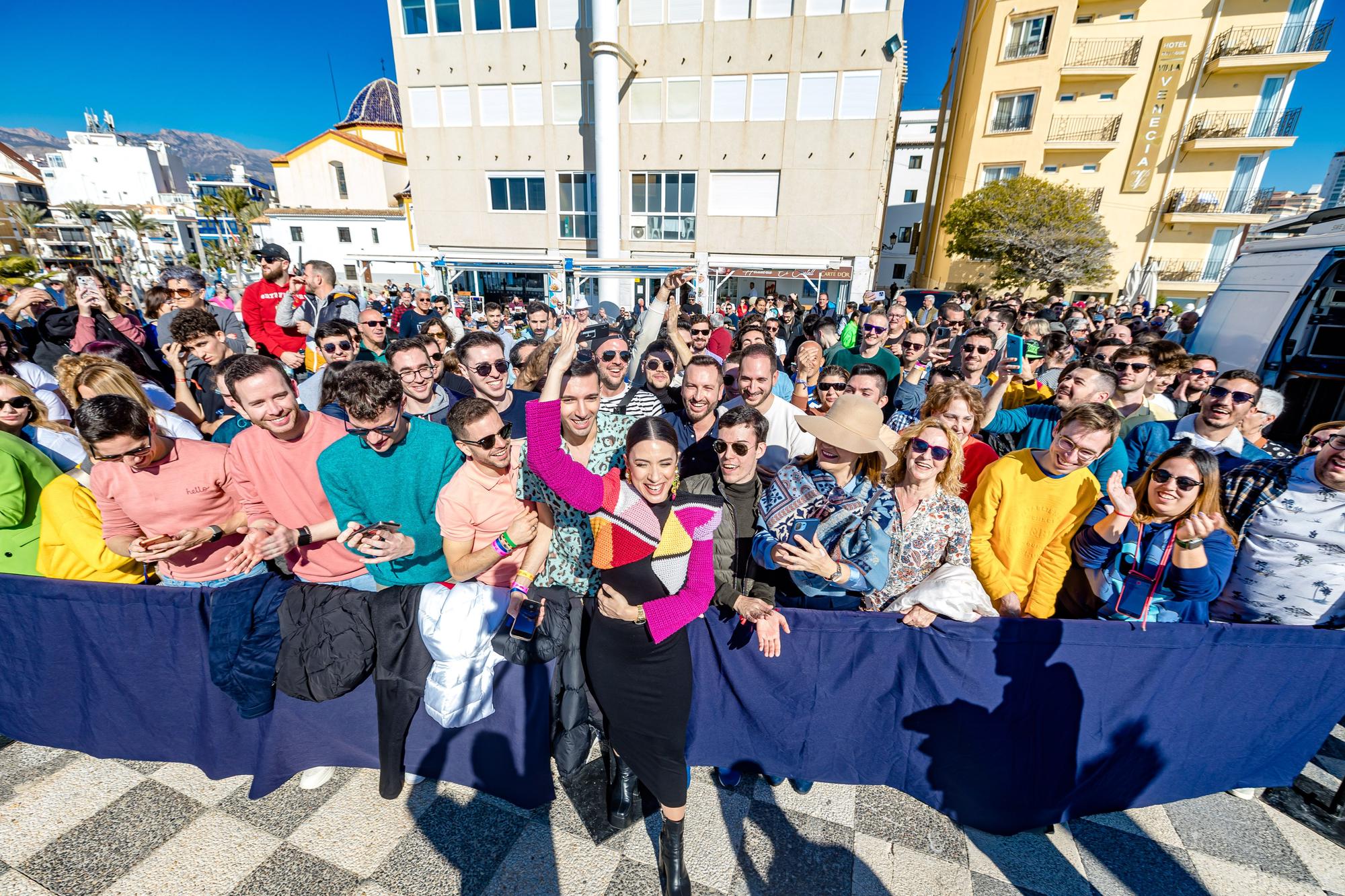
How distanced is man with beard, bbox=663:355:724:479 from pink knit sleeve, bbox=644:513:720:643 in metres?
0.99

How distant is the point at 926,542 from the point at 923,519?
0.38ft

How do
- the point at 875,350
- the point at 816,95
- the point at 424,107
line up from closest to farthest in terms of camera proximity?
the point at 875,350 < the point at 816,95 < the point at 424,107

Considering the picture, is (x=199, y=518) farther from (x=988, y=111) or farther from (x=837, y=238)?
(x=988, y=111)

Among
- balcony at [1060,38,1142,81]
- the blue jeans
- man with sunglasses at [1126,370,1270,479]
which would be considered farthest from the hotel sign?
the blue jeans

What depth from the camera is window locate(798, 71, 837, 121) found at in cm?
1912

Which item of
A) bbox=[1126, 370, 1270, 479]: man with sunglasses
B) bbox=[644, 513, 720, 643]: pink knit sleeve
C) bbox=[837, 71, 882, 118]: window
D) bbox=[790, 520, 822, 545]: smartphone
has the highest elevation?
bbox=[837, 71, 882, 118]: window

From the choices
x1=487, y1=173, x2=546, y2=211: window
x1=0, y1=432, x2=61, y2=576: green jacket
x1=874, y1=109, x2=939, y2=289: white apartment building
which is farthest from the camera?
x1=874, y1=109, x2=939, y2=289: white apartment building

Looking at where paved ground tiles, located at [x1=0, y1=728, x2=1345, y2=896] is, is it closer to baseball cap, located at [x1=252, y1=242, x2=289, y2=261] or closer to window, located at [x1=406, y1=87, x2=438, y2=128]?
baseball cap, located at [x1=252, y1=242, x2=289, y2=261]

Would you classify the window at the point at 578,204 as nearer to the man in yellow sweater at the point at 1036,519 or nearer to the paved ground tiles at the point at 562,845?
the man in yellow sweater at the point at 1036,519

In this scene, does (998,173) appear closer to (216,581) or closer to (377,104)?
(216,581)

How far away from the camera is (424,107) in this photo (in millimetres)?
22469

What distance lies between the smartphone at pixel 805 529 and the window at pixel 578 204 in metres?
22.7

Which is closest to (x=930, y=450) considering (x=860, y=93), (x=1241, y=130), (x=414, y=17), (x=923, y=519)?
(x=923, y=519)

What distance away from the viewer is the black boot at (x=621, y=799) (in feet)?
8.95
